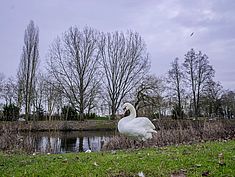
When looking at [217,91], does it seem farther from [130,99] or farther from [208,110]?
[130,99]

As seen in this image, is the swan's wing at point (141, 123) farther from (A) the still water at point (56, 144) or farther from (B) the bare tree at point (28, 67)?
(B) the bare tree at point (28, 67)

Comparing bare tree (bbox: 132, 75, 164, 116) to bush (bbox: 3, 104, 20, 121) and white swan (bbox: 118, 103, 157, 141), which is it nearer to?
bush (bbox: 3, 104, 20, 121)

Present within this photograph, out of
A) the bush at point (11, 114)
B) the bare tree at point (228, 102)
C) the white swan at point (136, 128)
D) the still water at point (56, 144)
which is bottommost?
the still water at point (56, 144)

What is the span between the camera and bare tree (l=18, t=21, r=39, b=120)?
4306 cm

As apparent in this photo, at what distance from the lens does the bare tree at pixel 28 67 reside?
43.1 m

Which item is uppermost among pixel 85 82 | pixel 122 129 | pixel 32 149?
pixel 85 82

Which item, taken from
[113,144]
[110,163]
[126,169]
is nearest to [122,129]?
[113,144]

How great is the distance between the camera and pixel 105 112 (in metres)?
55.2

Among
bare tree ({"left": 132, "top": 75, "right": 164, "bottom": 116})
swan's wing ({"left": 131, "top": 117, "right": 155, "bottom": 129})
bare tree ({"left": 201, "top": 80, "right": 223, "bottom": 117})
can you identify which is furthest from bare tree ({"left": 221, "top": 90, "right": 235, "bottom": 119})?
swan's wing ({"left": 131, "top": 117, "right": 155, "bottom": 129})

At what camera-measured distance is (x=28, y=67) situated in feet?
141

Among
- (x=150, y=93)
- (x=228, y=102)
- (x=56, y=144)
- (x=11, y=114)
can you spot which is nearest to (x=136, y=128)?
(x=56, y=144)

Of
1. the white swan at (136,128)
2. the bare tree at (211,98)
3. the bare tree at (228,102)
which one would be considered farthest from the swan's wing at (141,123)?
the bare tree at (228,102)

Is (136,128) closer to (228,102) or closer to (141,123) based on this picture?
(141,123)

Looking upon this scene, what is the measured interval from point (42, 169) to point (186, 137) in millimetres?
9838
